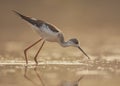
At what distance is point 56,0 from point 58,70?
871cm

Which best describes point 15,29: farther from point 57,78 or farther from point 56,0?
point 57,78

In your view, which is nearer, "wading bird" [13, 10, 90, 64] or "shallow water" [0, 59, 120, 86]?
"shallow water" [0, 59, 120, 86]

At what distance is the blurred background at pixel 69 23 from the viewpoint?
15.8 metres

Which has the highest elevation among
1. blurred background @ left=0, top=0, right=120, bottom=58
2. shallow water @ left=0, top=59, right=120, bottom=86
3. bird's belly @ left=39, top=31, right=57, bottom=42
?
blurred background @ left=0, top=0, right=120, bottom=58

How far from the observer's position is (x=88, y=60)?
45.9ft

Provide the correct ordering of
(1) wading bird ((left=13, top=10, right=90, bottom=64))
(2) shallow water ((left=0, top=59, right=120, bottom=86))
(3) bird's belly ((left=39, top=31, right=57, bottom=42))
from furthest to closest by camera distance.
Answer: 1. (3) bird's belly ((left=39, top=31, right=57, bottom=42))
2. (1) wading bird ((left=13, top=10, right=90, bottom=64))
3. (2) shallow water ((left=0, top=59, right=120, bottom=86))

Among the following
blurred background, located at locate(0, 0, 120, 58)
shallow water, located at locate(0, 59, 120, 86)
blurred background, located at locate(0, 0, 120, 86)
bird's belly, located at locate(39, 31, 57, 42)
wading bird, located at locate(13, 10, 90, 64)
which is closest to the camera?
shallow water, located at locate(0, 59, 120, 86)

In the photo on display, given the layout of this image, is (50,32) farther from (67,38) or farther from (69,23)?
(69,23)

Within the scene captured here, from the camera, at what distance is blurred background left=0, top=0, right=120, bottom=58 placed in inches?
623

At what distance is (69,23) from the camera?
18.9 meters

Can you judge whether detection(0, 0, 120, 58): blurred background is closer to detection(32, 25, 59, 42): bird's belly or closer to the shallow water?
detection(32, 25, 59, 42): bird's belly

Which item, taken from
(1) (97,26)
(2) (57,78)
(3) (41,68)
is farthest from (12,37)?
(2) (57,78)

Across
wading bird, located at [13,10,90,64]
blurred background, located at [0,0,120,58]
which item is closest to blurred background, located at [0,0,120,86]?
blurred background, located at [0,0,120,58]

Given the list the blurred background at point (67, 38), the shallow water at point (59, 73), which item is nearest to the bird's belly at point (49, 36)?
the blurred background at point (67, 38)
